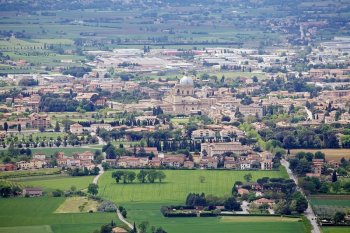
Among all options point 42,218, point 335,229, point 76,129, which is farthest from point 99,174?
point 335,229

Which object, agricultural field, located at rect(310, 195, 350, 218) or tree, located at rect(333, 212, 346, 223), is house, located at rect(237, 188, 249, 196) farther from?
tree, located at rect(333, 212, 346, 223)

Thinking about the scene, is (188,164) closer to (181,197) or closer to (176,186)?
(176,186)

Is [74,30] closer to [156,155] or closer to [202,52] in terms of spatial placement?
[202,52]

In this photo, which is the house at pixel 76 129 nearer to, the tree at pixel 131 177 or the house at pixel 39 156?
the house at pixel 39 156

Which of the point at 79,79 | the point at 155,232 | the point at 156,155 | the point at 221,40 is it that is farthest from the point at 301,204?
the point at 221,40

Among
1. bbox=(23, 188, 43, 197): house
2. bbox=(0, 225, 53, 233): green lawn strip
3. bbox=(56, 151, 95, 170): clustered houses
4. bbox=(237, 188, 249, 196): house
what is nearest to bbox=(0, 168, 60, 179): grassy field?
A: bbox=(56, 151, 95, 170): clustered houses

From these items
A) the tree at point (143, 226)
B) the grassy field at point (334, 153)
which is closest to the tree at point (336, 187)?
the grassy field at point (334, 153)
